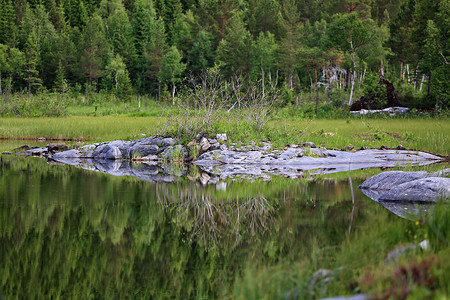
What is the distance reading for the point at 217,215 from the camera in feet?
31.3

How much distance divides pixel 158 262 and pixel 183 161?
14.0 meters

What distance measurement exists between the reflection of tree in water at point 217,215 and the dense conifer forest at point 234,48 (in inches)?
1173

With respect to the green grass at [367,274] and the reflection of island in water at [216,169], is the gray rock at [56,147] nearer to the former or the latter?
the reflection of island in water at [216,169]

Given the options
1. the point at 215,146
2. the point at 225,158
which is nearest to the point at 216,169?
the point at 225,158

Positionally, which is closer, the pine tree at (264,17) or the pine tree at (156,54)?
Answer: the pine tree at (156,54)

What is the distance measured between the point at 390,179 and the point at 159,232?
21.9 feet

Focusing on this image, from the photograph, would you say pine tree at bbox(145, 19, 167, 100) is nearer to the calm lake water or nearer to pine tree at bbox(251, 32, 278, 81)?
pine tree at bbox(251, 32, 278, 81)

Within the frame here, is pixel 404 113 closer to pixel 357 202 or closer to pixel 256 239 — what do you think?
pixel 357 202

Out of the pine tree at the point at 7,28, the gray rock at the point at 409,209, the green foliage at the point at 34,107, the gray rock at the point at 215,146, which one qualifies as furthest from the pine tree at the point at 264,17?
the gray rock at the point at 409,209

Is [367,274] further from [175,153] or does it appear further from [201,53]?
[201,53]

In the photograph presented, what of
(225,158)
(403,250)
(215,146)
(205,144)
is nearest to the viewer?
(403,250)

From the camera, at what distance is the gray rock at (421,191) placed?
9836mm

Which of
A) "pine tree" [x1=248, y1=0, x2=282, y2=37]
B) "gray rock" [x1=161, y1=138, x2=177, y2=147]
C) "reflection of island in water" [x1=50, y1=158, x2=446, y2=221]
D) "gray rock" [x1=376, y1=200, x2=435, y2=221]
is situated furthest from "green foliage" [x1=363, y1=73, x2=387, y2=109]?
"pine tree" [x1=248, y1=0, x2=282, y2=37]

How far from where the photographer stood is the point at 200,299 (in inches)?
211
